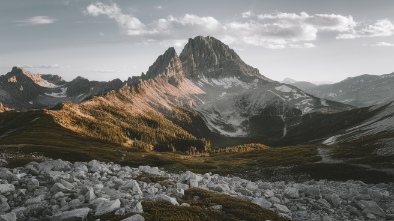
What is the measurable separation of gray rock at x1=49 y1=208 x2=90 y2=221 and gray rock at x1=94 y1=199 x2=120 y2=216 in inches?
27.9

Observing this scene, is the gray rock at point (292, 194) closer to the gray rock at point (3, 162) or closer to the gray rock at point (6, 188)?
the gray rock at point (6, 188)

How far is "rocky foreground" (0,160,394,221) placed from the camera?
19545 millimetres

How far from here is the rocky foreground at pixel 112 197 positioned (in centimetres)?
1955

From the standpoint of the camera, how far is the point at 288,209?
2834 centimetres

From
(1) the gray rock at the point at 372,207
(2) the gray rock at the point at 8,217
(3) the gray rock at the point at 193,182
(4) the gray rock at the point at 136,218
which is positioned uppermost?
(4) the gray rock at the point at 136,218

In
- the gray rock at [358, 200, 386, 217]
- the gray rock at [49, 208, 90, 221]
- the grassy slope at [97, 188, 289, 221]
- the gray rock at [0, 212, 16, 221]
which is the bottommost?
the gray rock at [358, 200, 386, 217]

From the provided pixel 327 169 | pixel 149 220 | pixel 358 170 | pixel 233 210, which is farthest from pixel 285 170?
pixel 149 220

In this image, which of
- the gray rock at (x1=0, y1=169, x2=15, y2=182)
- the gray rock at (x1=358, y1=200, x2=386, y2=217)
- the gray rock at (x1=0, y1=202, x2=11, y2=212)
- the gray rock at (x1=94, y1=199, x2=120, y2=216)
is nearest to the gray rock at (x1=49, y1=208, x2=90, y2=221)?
the gray rock at (x1=94, y1=199, x2=120, y2=216)

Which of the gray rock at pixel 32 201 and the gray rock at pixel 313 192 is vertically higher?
the gray rock at pixel 32 201

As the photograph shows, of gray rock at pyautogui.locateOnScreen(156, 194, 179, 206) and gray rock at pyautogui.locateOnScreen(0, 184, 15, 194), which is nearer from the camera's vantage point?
gray rock at pyautogui.locateOnScreen(0, 184, 15, 194)

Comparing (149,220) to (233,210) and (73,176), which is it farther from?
(73,176)

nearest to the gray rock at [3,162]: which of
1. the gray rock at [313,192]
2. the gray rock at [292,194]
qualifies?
the gray rock at [292,194]

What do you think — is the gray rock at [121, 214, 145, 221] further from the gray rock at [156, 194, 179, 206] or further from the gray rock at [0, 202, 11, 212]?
the gray rock at [0, 202, 11, 212]

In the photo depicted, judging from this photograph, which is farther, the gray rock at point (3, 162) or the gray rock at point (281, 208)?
the gray rock at point (3, 162)
